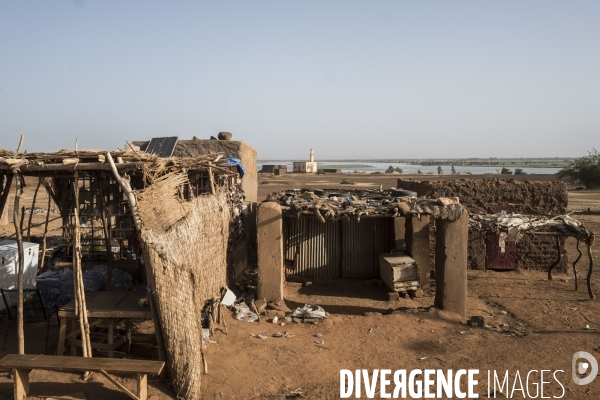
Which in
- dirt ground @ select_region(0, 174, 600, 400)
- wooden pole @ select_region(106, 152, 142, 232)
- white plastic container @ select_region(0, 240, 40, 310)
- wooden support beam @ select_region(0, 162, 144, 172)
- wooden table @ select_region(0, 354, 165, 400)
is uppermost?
wooden support beam @ select_region(0, 162, 144, 172)

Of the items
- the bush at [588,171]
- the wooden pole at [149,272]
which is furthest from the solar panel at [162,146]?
the bush at [588,171]

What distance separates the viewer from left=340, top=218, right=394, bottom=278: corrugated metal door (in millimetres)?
12867

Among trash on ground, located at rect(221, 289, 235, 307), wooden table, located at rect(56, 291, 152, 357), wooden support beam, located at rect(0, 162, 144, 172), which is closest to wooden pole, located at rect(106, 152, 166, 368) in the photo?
wooden support beam, located at rect(0, 162, 144, 172)

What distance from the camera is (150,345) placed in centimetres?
727

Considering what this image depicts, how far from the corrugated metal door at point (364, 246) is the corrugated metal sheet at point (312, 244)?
310mm

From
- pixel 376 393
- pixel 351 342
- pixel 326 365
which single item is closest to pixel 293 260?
pixel 351 342

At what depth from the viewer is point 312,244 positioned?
42.1ft

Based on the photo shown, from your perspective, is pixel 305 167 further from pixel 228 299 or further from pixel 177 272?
pixel 177 272

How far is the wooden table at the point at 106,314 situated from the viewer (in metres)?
6.53

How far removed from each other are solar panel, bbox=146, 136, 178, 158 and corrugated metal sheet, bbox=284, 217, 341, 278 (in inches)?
150

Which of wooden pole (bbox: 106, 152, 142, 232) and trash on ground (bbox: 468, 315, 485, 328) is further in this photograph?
trash on ground (bbox: 468, 315, 485, 328)

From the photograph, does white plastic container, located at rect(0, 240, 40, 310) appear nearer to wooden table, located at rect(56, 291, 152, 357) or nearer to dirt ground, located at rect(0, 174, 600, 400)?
dirt ground, located at rect(0, 174, 600, 400)

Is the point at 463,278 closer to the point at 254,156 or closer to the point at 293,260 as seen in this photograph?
the point at 293,260

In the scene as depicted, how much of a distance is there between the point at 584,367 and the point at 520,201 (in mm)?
7063
